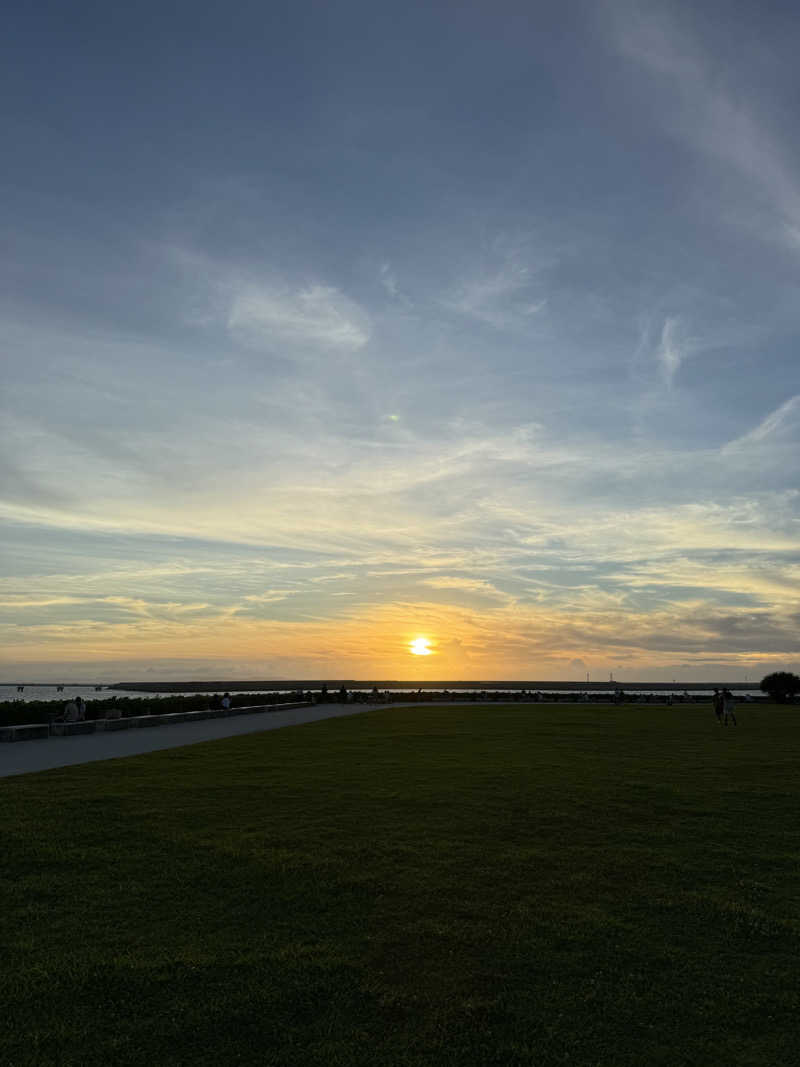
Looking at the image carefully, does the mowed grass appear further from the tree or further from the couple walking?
the tree

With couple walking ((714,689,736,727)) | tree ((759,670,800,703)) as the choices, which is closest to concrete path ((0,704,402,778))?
couple walking ((714,689,736,727))

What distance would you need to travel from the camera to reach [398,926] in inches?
268

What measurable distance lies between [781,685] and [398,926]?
73.0 metres

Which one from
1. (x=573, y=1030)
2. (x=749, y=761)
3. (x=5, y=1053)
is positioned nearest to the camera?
(x=5, y=1053)

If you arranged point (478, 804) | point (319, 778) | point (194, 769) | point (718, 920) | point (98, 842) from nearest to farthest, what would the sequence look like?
1. point (718, 920)
2. point (98, 842)
3. point (478, 804)
4. point (319, 778)
5. point (194, 769)

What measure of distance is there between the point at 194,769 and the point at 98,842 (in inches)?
292

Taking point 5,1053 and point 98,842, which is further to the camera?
point 98,842

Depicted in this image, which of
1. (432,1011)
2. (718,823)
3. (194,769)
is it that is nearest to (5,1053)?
(432,1011)

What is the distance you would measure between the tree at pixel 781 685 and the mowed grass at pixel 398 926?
62946mm

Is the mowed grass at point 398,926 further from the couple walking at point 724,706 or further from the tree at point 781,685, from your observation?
the tree at point 781,685

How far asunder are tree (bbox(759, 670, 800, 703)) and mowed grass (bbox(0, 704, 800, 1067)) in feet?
207

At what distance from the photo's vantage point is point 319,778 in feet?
49.9

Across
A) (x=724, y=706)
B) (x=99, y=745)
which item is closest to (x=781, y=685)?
(x=724, y=706)

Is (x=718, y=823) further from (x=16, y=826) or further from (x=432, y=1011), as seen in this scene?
(x=16, y=826)
